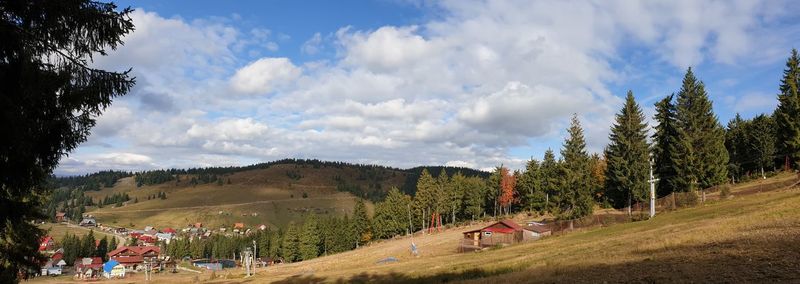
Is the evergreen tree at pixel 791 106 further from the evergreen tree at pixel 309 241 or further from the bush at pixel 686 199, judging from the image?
the evergreen tree at pixel 309 241

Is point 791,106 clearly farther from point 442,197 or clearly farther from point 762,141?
point 442,197

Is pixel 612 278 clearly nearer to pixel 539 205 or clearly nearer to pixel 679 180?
pixel 679 180

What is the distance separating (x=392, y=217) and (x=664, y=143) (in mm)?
62955

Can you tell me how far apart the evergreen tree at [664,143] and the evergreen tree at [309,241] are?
7549cm

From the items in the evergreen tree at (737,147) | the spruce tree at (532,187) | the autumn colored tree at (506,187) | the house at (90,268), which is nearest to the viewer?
the evergreen tree at (737,147)

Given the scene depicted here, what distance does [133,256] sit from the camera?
141 metres

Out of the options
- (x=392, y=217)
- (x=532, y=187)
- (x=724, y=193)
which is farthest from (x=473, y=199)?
(x=724, y=193)

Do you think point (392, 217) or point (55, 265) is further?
point (55, 265)

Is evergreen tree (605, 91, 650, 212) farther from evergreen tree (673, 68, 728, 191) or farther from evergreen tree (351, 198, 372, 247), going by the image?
evergreen tree (351, 198, 372, 247)

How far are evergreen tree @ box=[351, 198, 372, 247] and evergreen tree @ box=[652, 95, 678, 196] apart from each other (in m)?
67.5

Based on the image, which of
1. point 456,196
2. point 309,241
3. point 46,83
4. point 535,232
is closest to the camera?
point 46,83

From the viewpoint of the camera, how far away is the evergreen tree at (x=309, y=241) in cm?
11175

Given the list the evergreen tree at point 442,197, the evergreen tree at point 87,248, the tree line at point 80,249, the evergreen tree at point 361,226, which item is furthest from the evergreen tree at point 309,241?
the evergreen tree at point 87,248

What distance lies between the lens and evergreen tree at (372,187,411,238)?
11128cm
